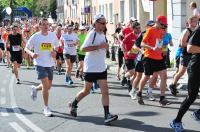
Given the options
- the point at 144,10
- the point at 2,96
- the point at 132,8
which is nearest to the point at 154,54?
the point at 2,96

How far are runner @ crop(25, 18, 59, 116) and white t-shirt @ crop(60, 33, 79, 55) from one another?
575cm

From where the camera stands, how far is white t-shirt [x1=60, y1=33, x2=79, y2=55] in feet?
53.1

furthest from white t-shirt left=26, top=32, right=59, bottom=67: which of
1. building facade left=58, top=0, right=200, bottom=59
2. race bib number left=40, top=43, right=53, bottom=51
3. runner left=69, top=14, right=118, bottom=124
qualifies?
building facade left=58, top=0, right=200, bottom=59

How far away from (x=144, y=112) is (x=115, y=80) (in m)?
6.52

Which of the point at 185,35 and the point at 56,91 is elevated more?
the point at 185,35

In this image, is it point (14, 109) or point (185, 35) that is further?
point (14, 109)

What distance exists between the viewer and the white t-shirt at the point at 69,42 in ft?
53.1

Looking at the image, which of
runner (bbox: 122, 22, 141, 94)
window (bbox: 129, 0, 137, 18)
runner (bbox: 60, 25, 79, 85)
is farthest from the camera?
window (bbox: 129, 0, 137, 18)

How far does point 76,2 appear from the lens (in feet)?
207

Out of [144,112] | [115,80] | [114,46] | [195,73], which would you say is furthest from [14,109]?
[114,46]

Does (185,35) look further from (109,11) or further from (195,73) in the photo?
(109,11)

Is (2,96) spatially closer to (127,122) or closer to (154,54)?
(154,54)

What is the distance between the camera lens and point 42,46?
10.3m

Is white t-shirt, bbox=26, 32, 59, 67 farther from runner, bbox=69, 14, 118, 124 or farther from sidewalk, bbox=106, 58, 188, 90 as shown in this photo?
sidewalk, bbox=106, 58, 188, 90
